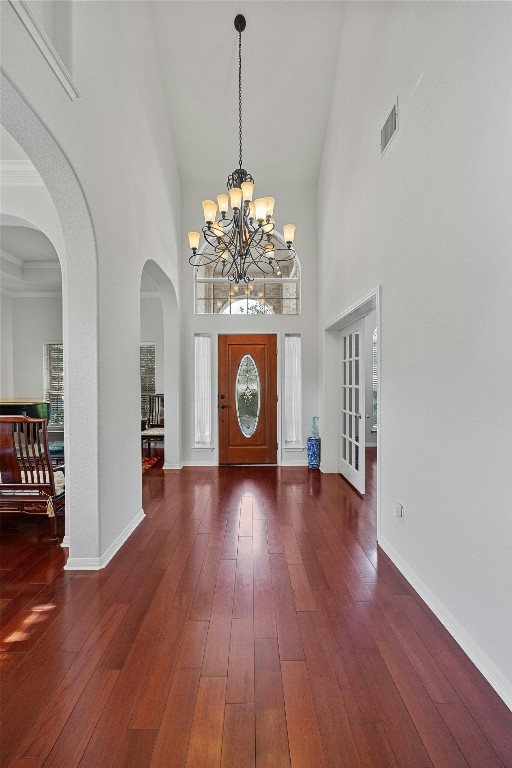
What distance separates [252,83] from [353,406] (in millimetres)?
4148

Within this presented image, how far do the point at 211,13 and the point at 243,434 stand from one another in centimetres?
517

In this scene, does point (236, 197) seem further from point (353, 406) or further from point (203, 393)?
point (203, 393)

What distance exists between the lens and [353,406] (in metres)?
5.08

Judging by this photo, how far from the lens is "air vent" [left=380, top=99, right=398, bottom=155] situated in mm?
3033

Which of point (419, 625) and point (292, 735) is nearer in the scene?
point (292, 735)

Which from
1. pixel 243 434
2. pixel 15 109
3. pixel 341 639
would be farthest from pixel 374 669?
pixel 243 434

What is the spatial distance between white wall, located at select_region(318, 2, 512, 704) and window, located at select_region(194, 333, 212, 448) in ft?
10.8

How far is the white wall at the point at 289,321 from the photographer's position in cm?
635

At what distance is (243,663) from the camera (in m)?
1.94

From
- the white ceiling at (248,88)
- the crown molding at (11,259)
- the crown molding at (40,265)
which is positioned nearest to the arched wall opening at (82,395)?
the white ceiling at (248,88)

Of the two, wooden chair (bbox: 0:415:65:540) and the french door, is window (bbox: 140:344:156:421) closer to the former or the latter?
the french door

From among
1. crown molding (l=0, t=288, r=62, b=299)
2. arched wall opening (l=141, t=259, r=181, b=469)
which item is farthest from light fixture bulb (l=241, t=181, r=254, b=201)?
crown molding (l=0, t=288, r=62, b=299)

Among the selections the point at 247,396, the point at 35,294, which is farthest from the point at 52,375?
the point at 247,396

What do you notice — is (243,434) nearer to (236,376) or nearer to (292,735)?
(236,376)
